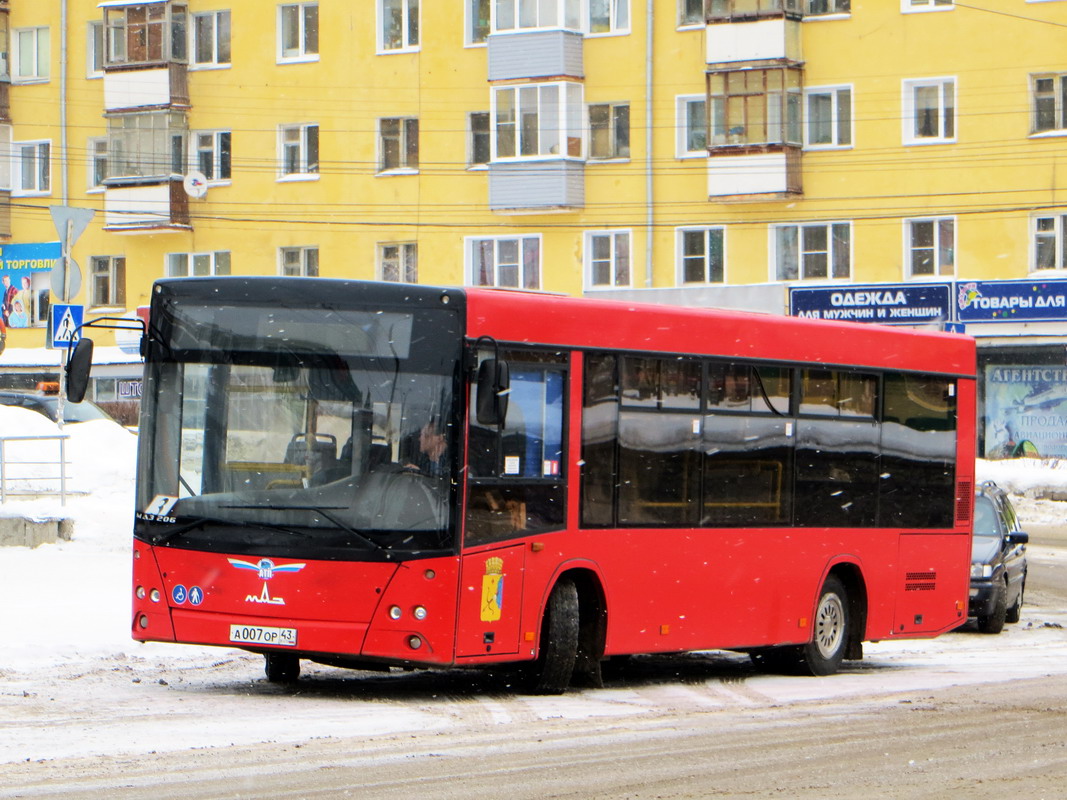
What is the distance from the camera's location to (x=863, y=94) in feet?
147

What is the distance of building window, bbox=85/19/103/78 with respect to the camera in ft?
177

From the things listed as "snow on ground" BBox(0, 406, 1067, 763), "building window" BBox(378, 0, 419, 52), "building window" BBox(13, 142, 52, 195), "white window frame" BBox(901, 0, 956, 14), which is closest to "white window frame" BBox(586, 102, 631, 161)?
"building window" BBox(378, 0, 419, 52)

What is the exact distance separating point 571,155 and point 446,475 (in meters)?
35.9

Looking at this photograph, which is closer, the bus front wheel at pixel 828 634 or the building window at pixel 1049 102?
the bus front wheel at pixel 828 634

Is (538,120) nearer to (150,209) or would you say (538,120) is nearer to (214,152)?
(214,152)

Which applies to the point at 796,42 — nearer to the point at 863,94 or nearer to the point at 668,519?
the point at 863,94

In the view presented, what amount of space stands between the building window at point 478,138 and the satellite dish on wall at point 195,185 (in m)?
7.60

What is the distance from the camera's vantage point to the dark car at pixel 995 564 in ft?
62.8

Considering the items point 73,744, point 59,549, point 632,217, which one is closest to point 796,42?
point 632,217

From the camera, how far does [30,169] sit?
5522 centimetres

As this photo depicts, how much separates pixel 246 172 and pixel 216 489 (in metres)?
40.3

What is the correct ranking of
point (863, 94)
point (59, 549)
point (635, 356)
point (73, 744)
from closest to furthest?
point (73, 744)
point (635, 356)
point (59, 549)
point (863, 94)

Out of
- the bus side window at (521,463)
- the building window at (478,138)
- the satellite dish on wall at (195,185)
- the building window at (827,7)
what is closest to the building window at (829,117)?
the building window at (827,7)

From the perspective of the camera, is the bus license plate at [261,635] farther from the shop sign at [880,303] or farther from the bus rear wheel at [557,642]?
the shop sign at [880,303]
